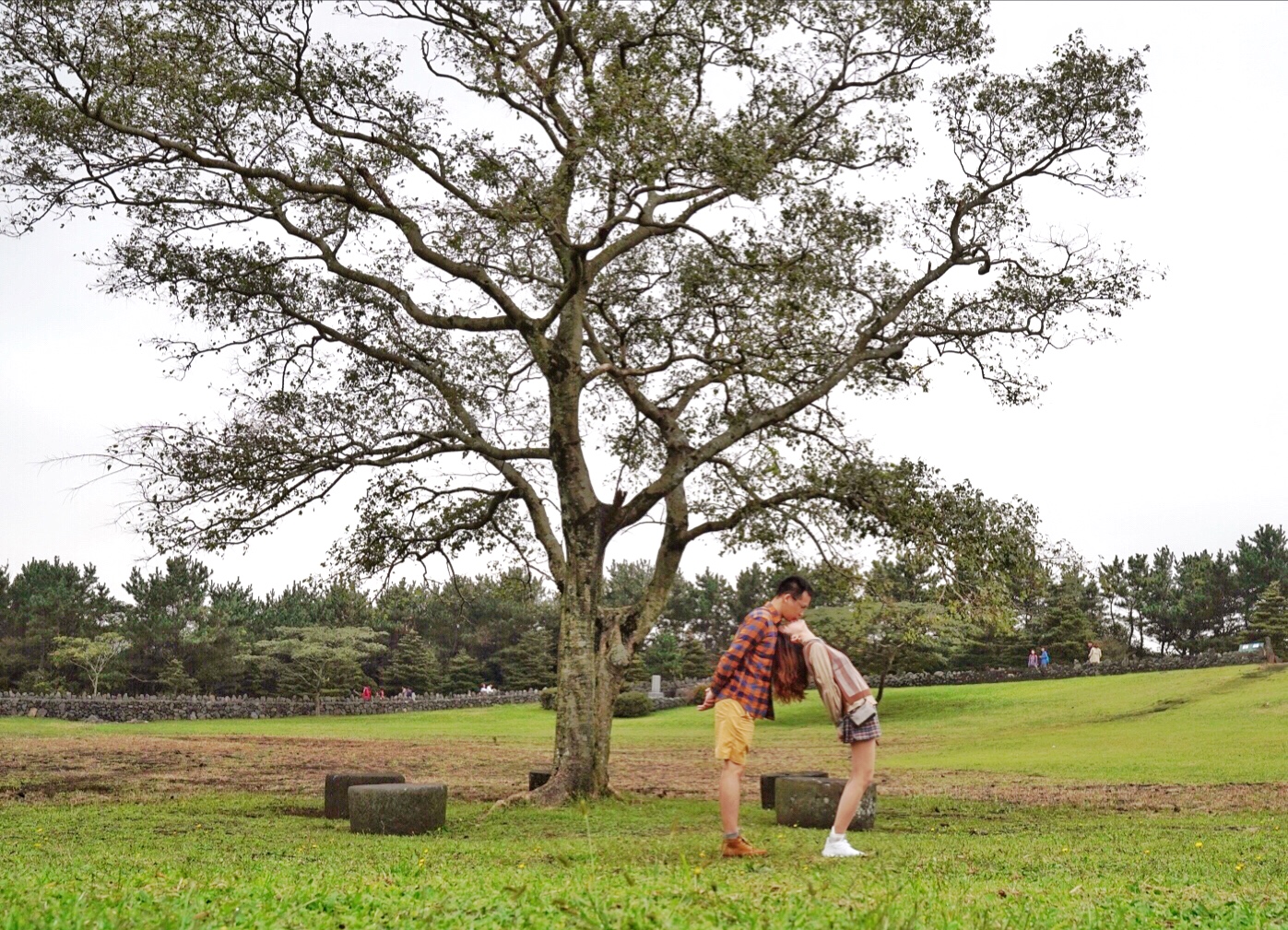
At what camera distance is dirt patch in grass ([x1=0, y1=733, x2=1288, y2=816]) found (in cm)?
1578

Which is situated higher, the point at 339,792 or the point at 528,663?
the point at 528,663

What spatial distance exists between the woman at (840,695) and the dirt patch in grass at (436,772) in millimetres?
7319

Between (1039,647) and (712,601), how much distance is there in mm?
24813

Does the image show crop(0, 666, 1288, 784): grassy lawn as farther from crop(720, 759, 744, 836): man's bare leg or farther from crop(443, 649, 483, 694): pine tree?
crop(443, 649, 483, 694): pine tree

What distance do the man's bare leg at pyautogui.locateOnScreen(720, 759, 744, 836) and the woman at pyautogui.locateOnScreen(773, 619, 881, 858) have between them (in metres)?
0.71

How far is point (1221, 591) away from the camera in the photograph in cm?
7162

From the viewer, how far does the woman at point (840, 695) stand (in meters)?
8.40

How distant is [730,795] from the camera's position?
332 inches

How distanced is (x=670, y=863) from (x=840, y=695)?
66.7 inches

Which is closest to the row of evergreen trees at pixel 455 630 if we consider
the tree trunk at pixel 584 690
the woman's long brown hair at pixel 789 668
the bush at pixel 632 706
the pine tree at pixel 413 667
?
the pine tree at pixel 413 667

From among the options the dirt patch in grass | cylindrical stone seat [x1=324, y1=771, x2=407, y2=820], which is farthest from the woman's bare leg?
the dirt patch in grass

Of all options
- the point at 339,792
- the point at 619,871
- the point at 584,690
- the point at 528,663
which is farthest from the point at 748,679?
the point at 528,663

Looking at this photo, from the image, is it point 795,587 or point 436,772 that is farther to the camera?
point 436,772

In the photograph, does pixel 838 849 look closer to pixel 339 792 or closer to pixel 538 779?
pixel 339 792
